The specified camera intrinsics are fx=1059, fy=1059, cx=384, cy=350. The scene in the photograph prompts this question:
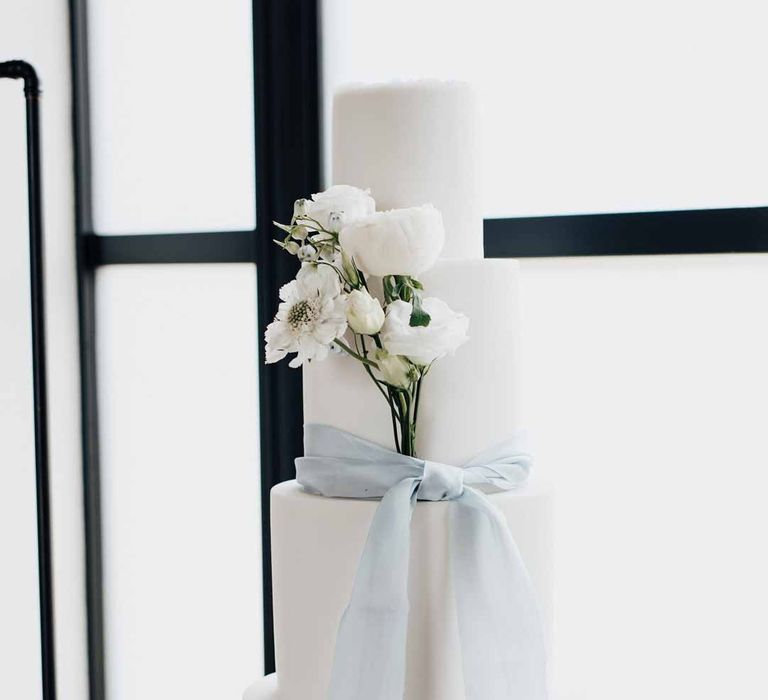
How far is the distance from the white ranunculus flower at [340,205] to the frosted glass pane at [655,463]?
37cm

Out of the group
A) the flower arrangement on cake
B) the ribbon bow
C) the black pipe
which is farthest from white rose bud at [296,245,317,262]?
the black pipe

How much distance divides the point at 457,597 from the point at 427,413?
0.21 meters

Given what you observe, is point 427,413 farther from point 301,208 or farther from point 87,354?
point 87,354

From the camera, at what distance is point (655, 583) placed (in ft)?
5.10

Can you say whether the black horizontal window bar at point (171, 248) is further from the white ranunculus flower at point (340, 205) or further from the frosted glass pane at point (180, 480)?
the white ranunculus flower at point (340, 205)

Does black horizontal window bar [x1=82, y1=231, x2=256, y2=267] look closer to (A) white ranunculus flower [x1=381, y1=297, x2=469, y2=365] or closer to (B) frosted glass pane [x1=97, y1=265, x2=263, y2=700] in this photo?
(B) frosted glass pane [x1=97, y1=265, x2=263, y2=700]

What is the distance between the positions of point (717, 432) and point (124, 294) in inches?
51.1

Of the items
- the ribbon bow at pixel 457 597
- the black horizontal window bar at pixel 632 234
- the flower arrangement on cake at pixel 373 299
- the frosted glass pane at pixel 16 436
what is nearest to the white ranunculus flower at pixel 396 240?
the flower arrangement on cake at pixel 373 299

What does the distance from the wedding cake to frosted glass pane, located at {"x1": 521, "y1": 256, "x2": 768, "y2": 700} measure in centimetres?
17

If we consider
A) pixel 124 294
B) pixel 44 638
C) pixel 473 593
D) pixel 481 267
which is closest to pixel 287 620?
pixel 473 593

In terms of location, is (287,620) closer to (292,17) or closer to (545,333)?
(545,333)

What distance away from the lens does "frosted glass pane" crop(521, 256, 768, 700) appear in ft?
4.80

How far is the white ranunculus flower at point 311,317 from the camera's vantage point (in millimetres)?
1173

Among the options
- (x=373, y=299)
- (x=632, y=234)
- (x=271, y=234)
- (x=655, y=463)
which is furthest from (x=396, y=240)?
(x=271, y=234)
